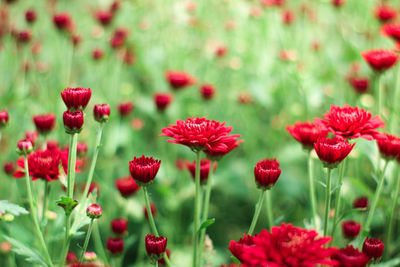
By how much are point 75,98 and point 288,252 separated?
2.14 feet

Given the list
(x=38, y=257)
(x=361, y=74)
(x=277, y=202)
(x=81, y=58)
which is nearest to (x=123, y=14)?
(x=81, y=58)

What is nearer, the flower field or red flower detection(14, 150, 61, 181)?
the flower field

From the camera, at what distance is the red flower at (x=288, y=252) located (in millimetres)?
791

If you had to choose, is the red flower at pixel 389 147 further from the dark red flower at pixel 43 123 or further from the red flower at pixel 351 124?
the dark red flower at pixel 43 123

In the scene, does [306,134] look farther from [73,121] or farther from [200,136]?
[73,121]

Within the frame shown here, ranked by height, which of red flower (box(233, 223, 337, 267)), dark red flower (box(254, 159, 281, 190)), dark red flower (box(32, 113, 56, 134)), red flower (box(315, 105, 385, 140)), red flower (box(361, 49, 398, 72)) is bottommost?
red flower (box(233, 223, 337, 267))

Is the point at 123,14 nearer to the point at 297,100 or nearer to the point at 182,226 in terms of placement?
the point at 297,100

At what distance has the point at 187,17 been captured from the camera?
122 inches

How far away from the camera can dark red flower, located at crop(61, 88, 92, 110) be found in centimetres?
113

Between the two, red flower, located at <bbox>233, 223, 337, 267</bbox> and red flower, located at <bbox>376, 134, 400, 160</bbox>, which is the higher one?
red flower, located at <bbox>376, 134, 400, 160</bbox>

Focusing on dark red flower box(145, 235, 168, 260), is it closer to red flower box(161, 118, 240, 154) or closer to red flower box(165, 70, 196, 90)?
red flower box(161, 118, 240, 154)

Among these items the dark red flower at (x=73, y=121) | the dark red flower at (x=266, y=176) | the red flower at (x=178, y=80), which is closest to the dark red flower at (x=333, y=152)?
the dark red flower at (x=266, y=176)

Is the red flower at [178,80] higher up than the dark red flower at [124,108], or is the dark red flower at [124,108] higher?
the red flower at [178,80]

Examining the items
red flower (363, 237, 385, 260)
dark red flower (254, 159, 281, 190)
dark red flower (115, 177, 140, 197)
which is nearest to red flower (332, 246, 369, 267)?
red flower (363, 237, 385, 260)
